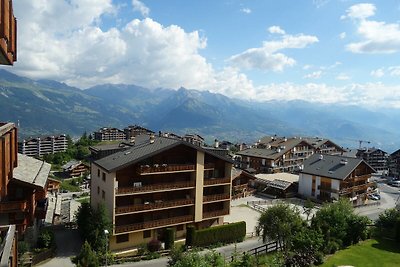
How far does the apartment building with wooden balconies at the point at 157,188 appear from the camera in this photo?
136ft

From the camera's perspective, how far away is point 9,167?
7.94 m

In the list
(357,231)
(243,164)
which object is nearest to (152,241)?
(357,231)

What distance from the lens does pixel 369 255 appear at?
41.7 metres

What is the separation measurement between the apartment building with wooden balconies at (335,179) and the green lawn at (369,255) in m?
24.2

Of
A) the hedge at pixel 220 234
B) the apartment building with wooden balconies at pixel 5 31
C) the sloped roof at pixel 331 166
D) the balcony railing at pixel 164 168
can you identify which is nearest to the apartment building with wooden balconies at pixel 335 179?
the sloped roof at pixel 331 166

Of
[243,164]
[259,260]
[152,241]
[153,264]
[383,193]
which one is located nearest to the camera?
[259,260]

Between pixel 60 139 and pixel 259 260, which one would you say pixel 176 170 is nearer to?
pixel 259 260

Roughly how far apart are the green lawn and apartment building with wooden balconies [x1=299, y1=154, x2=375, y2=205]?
79.5 feet

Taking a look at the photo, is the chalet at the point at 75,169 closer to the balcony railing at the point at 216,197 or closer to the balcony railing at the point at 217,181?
the balcony railing at the point at 216,197

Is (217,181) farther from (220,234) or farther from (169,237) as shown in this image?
(169,237)

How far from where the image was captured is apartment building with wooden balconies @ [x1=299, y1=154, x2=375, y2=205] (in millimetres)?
71688

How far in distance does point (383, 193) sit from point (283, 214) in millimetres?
64804

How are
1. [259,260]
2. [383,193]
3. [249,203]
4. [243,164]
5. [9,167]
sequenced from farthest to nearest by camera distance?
1. [243,164]
2. [383,193]
3. [249,203]
4. [259,260]
5. [9,167]

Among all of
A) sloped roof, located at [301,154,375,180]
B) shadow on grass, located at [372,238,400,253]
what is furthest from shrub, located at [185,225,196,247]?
sloped roof, located at [301,154,375,180]
